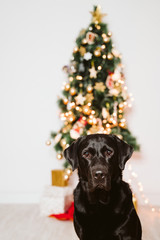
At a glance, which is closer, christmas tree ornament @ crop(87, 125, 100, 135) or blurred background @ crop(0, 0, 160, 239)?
christmas tree ornament @ crop(87, 125, 100, 135)

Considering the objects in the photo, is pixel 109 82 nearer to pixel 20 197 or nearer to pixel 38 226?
pixel 38 226

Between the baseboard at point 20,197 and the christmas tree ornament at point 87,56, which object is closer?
the christmas tree ornament at point 87,56

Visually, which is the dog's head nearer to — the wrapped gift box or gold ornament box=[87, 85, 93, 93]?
gold ornament box=[87, 85, 93, 93]

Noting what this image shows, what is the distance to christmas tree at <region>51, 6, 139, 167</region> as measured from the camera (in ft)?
10.6

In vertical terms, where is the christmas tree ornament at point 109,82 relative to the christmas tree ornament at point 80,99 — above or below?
above

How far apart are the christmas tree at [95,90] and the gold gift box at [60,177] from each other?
206 mm

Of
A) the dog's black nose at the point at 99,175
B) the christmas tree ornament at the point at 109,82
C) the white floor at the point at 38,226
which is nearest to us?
the dog's black nose at the point at 99,175

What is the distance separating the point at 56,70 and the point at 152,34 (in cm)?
131

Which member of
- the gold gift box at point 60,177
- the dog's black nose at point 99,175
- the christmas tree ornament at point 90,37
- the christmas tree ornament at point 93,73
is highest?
the christmas tree ornament at point 90,37

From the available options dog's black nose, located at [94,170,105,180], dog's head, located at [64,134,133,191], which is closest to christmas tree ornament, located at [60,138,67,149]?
dog's head, located at [64,134,133,191]

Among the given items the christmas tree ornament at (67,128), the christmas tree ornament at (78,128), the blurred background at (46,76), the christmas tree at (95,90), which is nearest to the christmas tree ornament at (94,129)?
the christmas tree at (95,90)

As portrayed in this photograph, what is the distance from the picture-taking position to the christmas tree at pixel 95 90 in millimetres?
3229

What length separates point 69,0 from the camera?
12.6 ft

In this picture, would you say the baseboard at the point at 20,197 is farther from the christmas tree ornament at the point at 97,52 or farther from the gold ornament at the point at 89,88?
the christmas tree ornament at the point at 97,52
